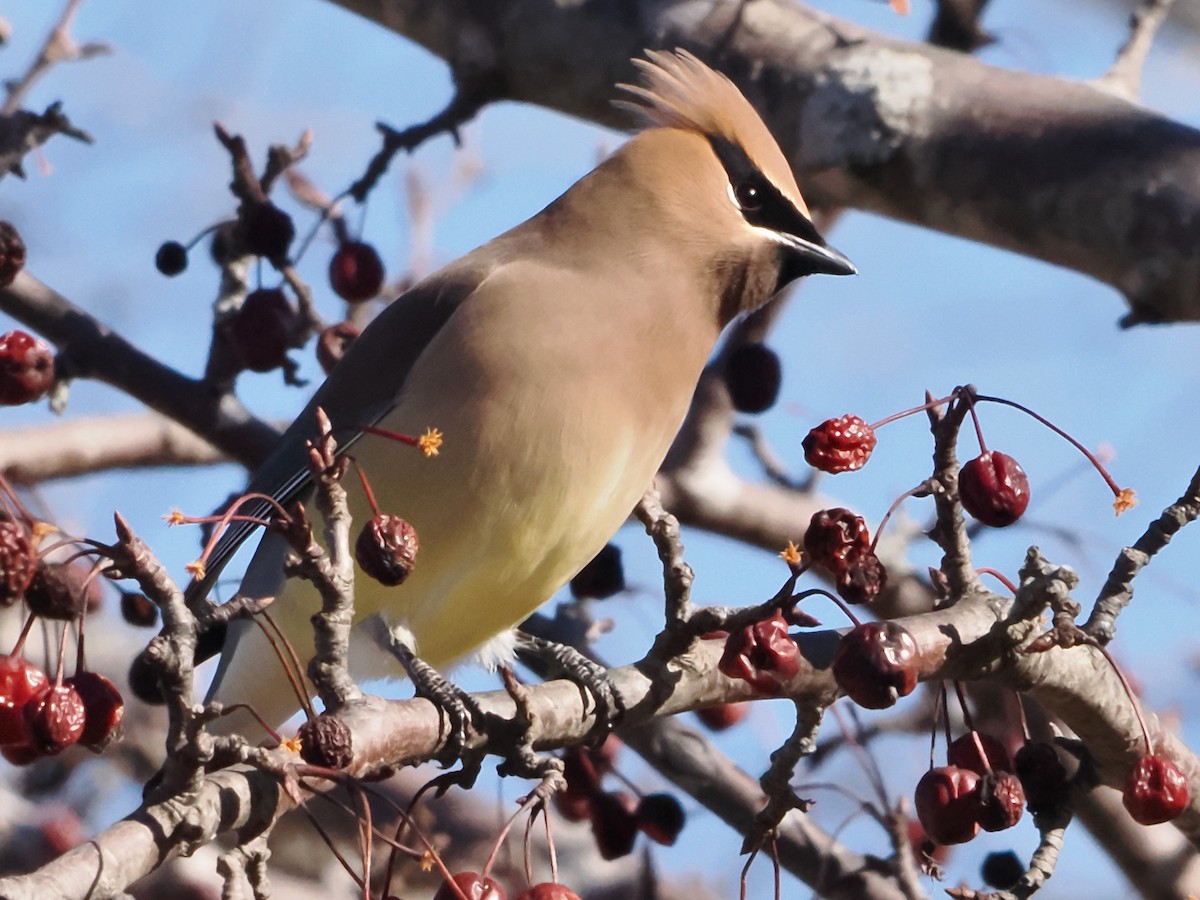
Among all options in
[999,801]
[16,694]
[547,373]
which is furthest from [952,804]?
[16,694]

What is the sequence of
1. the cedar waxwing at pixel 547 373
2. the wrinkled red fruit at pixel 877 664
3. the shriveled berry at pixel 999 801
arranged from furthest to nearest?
1. the cedar waxwing at pixel 547 373
2. the shriveled berry at pixel 999 801
3. the wrinkled red fruit at pixel 877 664

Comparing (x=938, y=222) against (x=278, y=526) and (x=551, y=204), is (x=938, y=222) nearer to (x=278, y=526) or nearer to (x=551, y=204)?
(x=551, y=204)

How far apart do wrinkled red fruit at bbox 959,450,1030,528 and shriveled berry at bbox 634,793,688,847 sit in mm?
1071

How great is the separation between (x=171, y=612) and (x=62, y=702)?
10.0 inches

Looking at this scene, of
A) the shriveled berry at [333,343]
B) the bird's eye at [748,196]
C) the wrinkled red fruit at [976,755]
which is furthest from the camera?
the shriveled berry at [333,343]

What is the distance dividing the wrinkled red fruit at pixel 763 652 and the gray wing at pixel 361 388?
3.64 feet

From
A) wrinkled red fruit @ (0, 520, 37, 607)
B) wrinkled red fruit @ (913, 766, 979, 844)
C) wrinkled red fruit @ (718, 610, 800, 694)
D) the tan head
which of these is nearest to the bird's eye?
the tan head

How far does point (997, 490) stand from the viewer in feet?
7.77

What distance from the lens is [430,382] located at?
10.5 ft

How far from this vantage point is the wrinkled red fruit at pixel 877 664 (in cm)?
221

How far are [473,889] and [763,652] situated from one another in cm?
51

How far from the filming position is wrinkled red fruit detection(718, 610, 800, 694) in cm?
237

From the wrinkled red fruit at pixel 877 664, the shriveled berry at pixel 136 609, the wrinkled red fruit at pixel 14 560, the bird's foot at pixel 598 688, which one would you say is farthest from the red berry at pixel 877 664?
the shriveled berry at pixel 136 609

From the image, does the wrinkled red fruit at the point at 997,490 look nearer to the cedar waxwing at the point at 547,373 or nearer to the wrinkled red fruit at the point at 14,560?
the cedar waxwing at the point at 547,373
